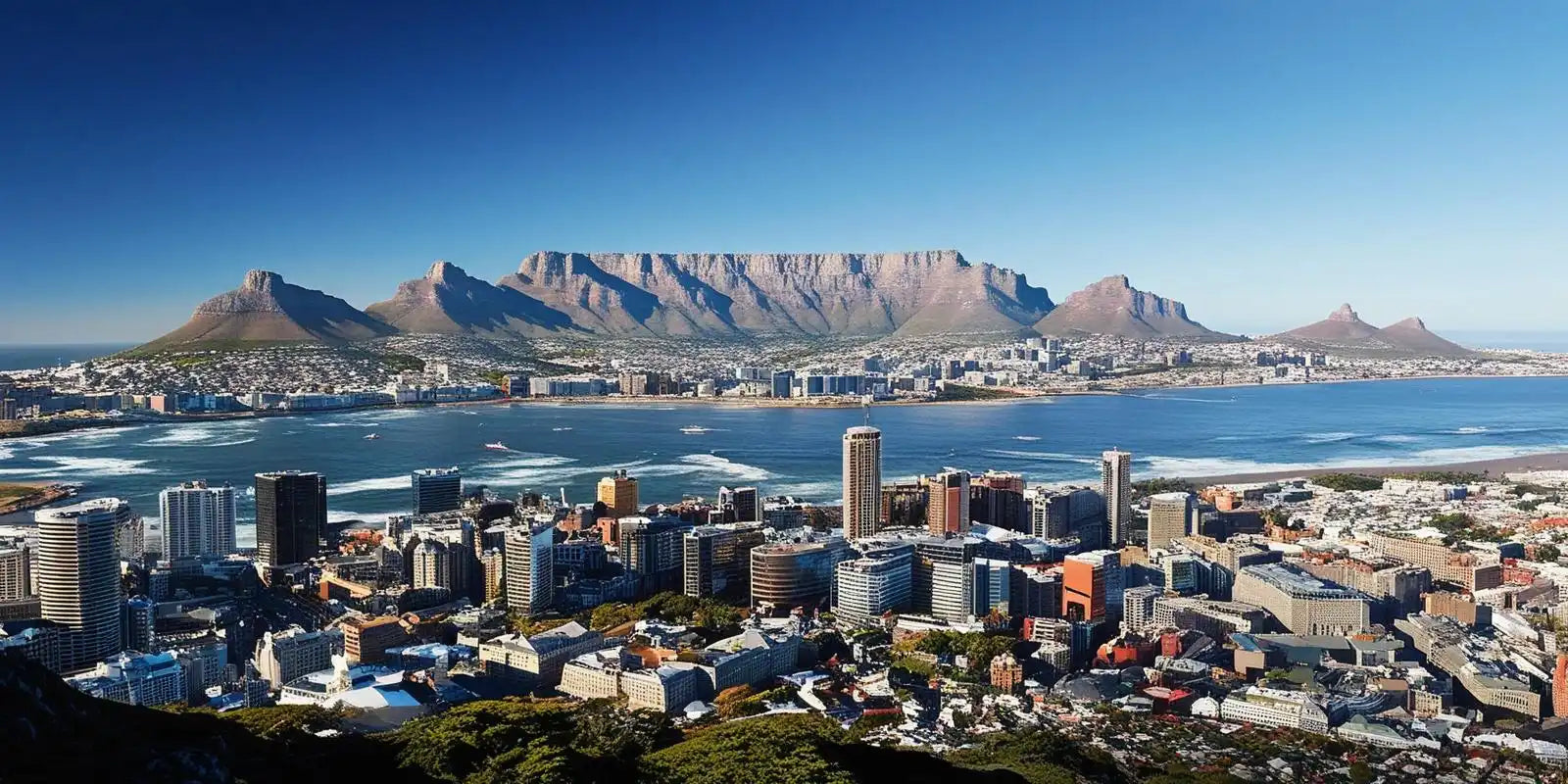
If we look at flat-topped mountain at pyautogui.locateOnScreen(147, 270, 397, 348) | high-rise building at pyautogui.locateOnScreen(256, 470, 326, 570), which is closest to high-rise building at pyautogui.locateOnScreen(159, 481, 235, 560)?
high-rise building at pyautogui.locateOnScreen(256, 470, 326, 570)

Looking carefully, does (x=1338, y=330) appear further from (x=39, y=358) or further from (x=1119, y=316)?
(x=39, y=358)

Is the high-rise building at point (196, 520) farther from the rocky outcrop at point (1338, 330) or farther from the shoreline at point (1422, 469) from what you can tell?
the rocky outcrop at point (1338, 330)

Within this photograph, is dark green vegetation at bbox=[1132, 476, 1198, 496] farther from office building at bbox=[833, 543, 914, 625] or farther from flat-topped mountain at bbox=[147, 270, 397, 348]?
flat-topped mountain at bbox=[147, 270, 397, 348]

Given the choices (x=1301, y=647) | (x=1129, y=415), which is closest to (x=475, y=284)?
(x=1129, y=415)

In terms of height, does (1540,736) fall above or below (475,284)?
below

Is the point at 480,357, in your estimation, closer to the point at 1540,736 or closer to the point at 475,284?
the point at 475,284

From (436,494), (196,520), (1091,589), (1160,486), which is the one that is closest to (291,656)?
(196,520)
